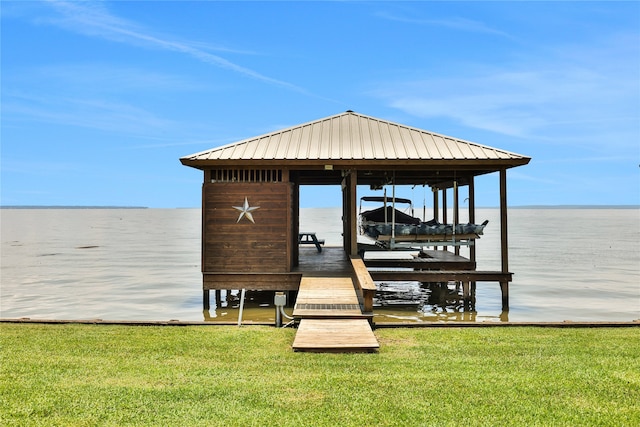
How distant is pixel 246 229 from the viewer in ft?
52.2

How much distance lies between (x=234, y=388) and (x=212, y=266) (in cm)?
899

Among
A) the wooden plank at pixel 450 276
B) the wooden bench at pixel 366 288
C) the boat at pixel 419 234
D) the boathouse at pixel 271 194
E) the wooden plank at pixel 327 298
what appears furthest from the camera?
the boat at pixel 419 234

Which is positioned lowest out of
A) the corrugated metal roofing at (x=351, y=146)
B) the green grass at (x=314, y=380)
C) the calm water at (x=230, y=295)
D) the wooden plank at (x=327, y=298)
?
the calm water at (x=230, y=295)

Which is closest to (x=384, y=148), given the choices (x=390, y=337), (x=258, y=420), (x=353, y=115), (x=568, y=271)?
(x=353, y=115)

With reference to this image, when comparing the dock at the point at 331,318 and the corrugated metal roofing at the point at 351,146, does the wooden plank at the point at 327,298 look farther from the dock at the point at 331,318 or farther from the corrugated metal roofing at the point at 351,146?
the corrugated metal roofing at the point at 351,146

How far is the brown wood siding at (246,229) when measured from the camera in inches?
622

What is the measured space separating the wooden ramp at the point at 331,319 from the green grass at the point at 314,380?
0.31m

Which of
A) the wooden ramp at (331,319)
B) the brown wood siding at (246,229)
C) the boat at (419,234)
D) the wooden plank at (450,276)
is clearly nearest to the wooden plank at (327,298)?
the wooden ramp at (331,319)

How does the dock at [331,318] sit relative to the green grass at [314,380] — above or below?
above

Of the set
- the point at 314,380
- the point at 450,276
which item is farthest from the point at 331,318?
the point at 450,276

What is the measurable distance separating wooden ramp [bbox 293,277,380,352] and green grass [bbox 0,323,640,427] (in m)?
0.31

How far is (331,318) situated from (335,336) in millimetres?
1439

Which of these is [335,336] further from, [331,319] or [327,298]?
[327,298]

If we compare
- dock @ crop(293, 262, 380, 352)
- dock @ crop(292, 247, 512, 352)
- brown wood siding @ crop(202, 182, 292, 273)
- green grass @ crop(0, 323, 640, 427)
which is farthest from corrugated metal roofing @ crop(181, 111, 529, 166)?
green grass @ crop(0, 323, 640, 427)
